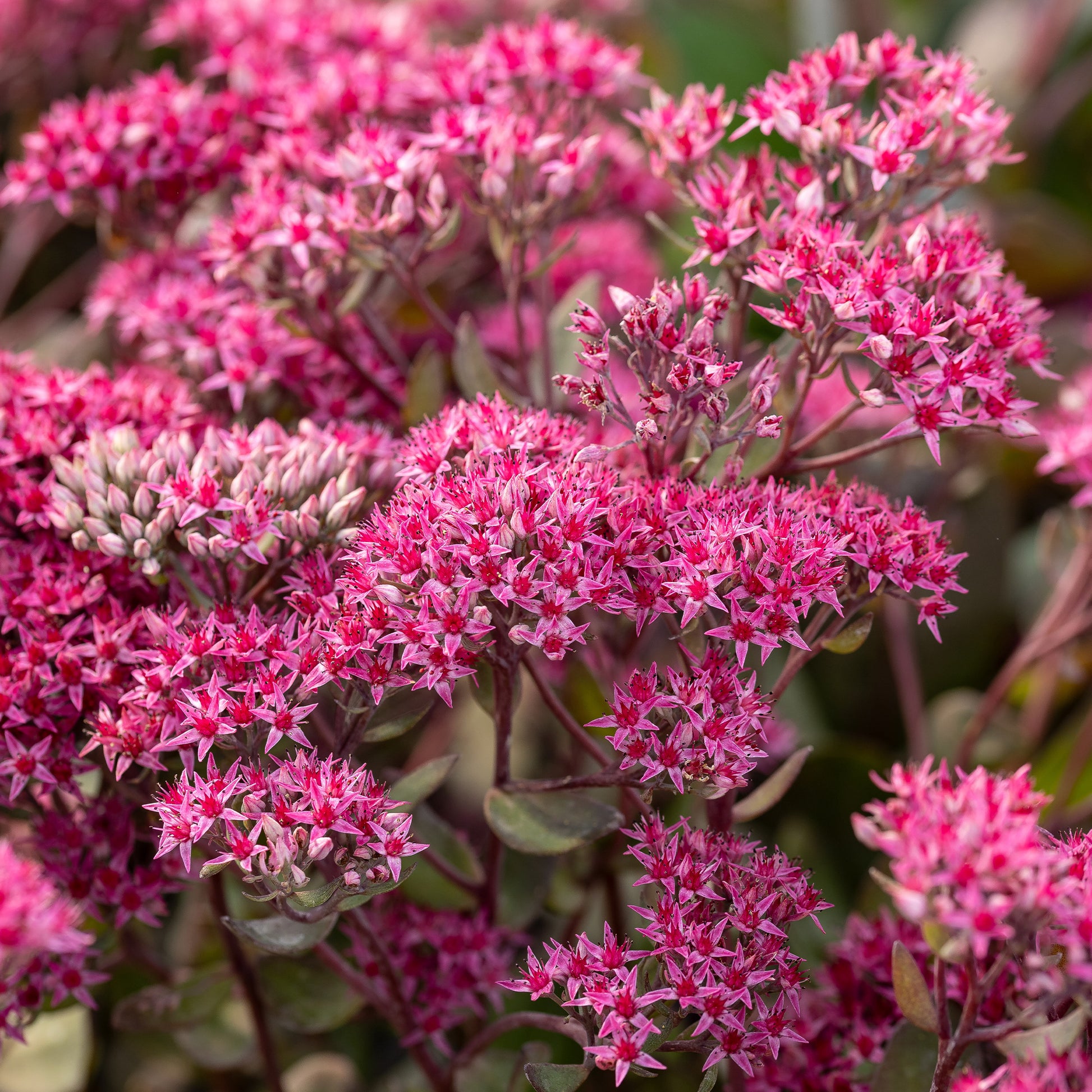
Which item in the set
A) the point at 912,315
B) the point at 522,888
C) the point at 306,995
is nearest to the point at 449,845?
the point at 522,888

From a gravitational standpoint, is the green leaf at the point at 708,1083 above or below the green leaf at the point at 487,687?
below

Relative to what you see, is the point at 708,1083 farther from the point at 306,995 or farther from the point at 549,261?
the point at 549,261

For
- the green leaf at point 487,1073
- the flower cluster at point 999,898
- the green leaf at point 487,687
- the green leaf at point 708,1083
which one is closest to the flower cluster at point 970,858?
the flower cluster at point 999,898

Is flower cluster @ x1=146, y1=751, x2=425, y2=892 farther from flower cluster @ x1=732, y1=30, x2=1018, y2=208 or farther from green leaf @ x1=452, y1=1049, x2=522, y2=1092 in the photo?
flower cluster @ x1=732, y1=30, x2=1018, y2=208

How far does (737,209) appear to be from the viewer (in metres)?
0.99

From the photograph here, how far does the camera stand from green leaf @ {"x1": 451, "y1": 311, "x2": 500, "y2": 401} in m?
1.17

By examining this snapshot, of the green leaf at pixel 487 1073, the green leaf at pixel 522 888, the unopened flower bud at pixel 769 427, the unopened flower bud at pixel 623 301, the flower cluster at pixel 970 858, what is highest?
the unopened flower bud at pixel 623 301

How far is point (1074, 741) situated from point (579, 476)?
3.12 feet

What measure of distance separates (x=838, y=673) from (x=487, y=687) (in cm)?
84

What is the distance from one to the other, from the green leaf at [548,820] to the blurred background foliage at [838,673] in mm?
183

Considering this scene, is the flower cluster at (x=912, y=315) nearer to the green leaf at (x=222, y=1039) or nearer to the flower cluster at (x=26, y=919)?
the flower cluster at (x=26, y=919)

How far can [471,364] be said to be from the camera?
1175 mm

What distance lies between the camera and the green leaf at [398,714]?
948 mm

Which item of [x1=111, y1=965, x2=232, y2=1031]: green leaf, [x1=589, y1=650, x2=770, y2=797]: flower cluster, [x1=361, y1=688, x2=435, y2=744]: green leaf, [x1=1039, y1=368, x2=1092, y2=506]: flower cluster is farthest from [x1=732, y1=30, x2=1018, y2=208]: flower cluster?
[x1=111, y1=965, x2=232, y2=1031]: green leaf
